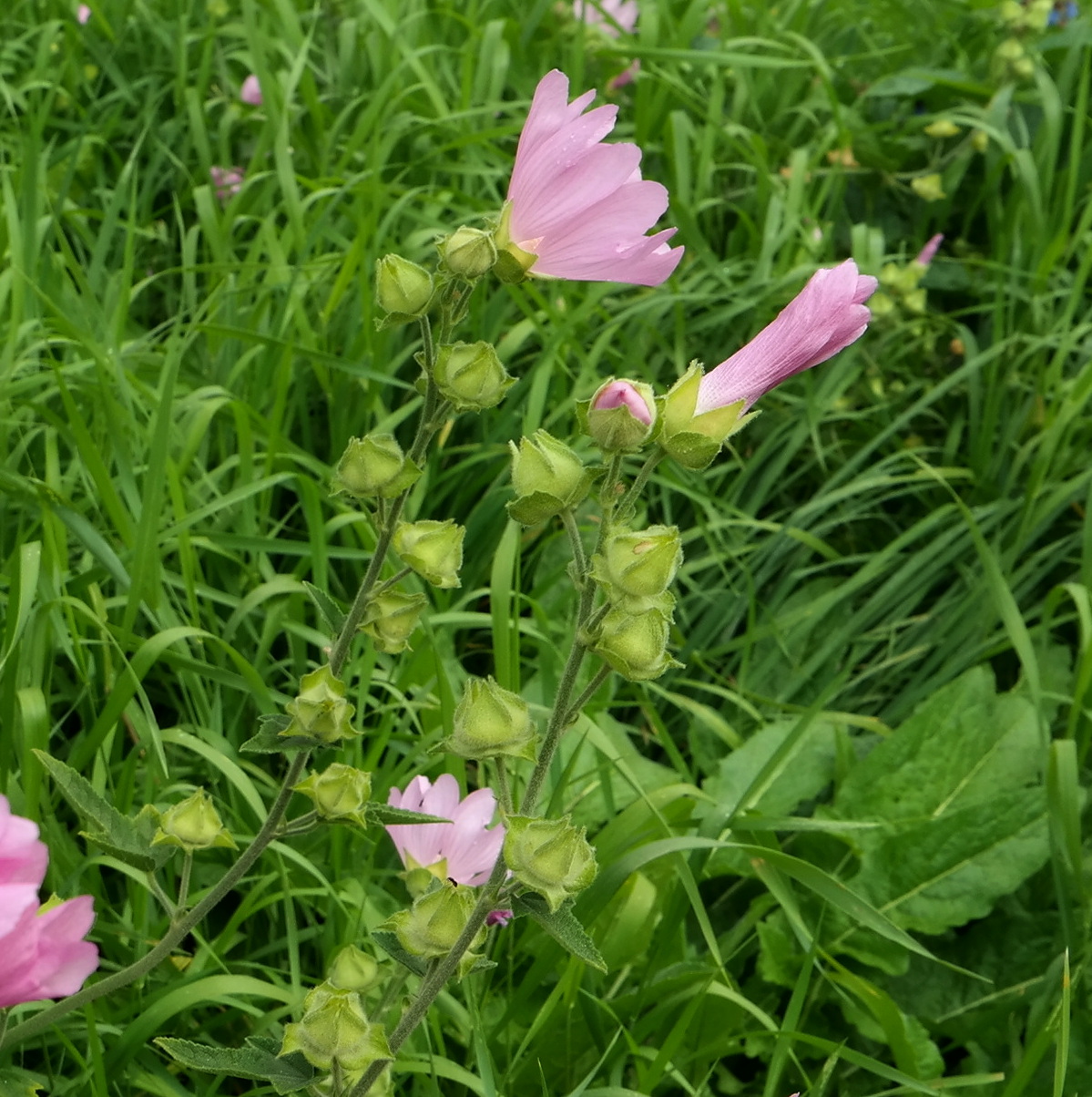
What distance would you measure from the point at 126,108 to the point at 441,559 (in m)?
1.95

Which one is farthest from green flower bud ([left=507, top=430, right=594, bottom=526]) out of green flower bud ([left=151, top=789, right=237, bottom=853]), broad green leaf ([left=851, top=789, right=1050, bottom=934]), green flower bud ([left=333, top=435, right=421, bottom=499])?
broad green leaf ([left=851, top=789, right=1050, bottom=934])

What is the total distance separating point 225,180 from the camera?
90.4 inches

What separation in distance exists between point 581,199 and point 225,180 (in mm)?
1586

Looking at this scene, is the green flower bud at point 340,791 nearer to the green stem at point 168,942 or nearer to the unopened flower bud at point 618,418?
the green stem at point 168,942

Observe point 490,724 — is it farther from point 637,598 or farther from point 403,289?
point 403,289

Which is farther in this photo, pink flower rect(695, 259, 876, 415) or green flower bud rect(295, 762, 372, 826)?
green flower bud rect(295, 762, 372, 826)

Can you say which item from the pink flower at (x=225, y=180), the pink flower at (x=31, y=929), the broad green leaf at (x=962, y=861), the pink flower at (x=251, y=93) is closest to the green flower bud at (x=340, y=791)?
the pink flower at (x=31, y=929)

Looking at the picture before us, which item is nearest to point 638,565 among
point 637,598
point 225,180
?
point 637,598

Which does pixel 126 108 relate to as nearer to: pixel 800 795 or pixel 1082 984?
pixel 800 795

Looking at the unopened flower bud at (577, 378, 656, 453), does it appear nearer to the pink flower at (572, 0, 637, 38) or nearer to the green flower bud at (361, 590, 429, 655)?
the green flower bud at (361, 590, 429, 655)

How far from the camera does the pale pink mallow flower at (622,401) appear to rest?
0.80 metres

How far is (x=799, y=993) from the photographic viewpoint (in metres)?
1.20

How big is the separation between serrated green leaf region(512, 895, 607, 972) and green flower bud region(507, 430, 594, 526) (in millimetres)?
245

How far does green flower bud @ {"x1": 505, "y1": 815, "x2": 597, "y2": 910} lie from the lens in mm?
792
